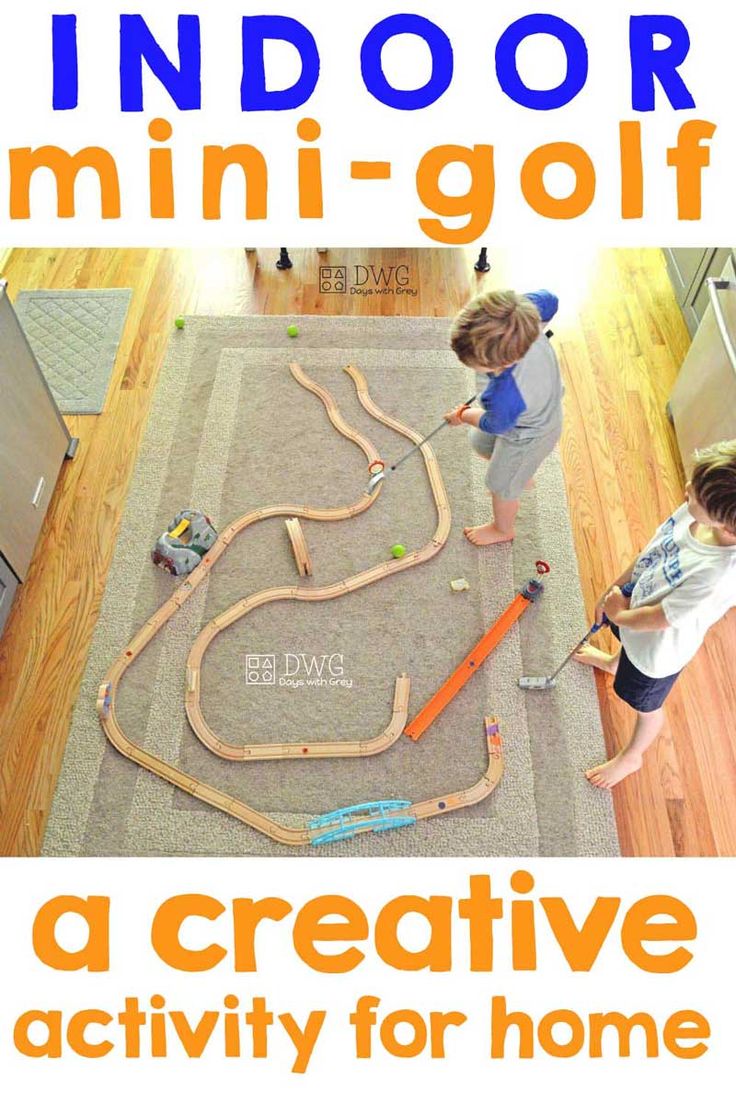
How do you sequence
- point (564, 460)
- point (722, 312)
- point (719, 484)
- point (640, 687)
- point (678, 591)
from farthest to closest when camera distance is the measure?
point (564, 460) → point (722, 312) → point (640, 687) → point (678, 591) → point (719, 484)

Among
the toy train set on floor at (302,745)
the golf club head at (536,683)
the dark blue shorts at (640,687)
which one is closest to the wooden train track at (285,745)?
the toy train set on floor at (302,745)

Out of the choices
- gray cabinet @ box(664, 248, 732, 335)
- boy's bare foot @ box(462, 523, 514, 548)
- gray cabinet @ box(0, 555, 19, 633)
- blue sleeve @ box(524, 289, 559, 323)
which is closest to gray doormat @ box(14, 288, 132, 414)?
gray cabinet @ box(0, 555, 19, 633)

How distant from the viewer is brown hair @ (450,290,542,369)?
1921 mm

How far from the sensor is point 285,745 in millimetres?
2246

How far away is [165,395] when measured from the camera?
10.2 feet

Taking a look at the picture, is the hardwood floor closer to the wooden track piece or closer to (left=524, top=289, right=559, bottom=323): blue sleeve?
the wooden track piece

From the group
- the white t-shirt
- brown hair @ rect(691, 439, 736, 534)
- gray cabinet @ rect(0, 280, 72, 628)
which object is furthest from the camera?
gray cabinet @ rect(0, 280, 72, 628)

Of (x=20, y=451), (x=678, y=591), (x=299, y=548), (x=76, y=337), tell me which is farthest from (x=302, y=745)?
(x=76, y=337)

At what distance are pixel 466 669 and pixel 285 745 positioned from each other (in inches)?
22.0

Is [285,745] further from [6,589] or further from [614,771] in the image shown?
[6,589]

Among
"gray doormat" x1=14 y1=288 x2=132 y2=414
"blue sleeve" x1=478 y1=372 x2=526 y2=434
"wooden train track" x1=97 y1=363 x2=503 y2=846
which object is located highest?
"blue sleeve" x1=478 y1=372 x2=526 y2=434

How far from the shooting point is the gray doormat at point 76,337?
10.3ft

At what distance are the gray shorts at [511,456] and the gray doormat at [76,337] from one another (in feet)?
5.02

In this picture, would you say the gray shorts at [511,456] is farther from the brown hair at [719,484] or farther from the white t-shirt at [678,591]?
the brown hair at [719,484]
